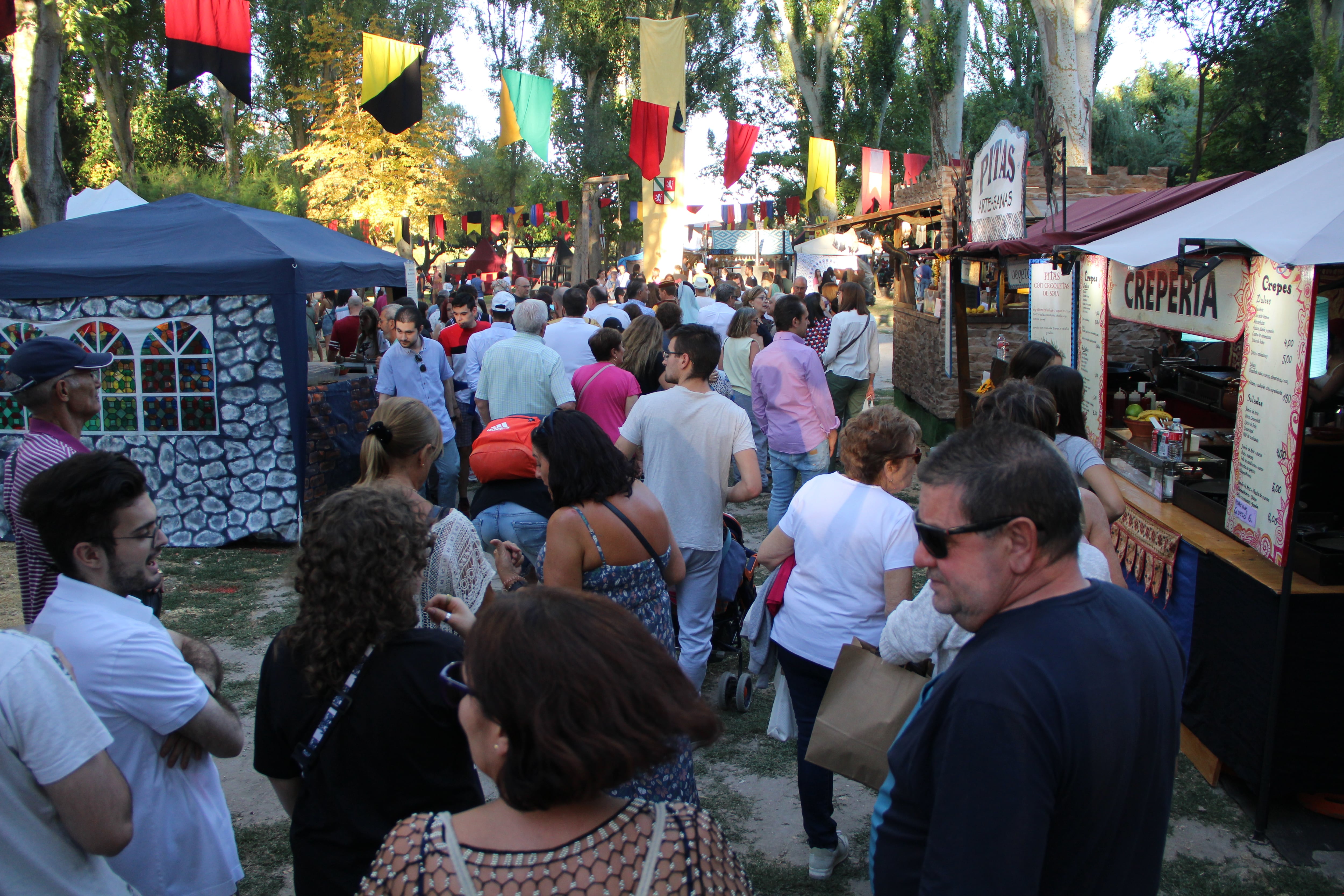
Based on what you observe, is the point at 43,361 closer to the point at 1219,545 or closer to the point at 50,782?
the point at 50,782

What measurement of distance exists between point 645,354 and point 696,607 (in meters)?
2.63

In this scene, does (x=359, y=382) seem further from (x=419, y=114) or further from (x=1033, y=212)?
(x=1033, y=212)

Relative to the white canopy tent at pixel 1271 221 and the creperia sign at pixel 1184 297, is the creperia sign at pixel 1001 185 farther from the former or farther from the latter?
the white canopy tent at pixel 1271 221

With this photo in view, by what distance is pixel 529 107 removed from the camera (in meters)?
14.0

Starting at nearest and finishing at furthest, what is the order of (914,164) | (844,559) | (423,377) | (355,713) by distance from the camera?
(355,713) < (844,559) < (423,377) < (914,164)

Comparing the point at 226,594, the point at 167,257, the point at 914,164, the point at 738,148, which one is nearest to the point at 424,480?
the point at 226,594

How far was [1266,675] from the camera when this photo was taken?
3.47 metres

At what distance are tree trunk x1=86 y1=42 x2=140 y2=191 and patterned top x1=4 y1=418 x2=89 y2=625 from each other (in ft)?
79.7

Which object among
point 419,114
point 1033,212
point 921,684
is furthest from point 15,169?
point 921,684

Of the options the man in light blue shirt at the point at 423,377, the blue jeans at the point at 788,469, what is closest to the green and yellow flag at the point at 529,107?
the man in light blue shirt at the point at 423,377

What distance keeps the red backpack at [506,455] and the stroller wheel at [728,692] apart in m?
1.44

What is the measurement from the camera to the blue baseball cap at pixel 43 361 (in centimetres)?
350

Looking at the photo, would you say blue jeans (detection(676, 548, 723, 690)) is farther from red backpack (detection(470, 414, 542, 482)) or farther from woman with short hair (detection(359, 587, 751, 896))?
woman with short hair (detection(359, 587, 751, 896))

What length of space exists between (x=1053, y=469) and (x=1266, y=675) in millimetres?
2771
